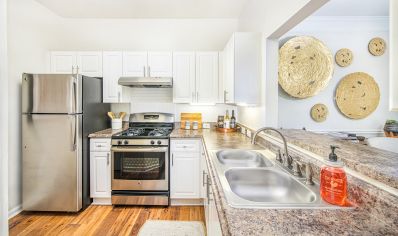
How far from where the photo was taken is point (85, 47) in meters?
3.50

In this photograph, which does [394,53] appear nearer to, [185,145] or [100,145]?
[185,145]

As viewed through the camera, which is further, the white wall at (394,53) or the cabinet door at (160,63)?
the cabinet door at (160,63)

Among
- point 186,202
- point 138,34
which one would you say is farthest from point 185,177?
point 138,34

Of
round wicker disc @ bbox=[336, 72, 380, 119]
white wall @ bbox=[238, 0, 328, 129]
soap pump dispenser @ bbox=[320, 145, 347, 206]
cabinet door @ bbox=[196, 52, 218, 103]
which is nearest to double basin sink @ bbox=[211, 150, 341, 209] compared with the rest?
soap pump dispenser @ bbox=[320, 145, 347, 206]

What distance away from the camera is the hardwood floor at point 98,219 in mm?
Answer: 2236

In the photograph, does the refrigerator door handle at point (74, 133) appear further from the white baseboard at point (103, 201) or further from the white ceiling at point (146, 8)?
the white ceiling at point (146, 8)

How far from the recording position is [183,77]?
3.24 metres

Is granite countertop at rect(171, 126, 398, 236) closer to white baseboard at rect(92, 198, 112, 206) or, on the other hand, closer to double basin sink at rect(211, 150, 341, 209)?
double basin sink at rect(211, 150, 341, 209)

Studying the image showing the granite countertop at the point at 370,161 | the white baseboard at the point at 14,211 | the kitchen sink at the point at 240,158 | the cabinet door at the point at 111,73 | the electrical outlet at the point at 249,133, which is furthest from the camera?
the cabinet door at the point at 111,73

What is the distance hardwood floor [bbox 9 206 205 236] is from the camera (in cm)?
224

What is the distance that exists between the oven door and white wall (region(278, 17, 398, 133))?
6.10 feet

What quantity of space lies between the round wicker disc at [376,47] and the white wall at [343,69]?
0.16 ft

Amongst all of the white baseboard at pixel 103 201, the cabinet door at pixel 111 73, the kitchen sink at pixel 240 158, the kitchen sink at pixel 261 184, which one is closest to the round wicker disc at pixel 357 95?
the kitchen sink at pixel 240 158

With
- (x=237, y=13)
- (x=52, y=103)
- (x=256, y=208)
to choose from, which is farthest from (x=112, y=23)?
(x=256, y=208)
